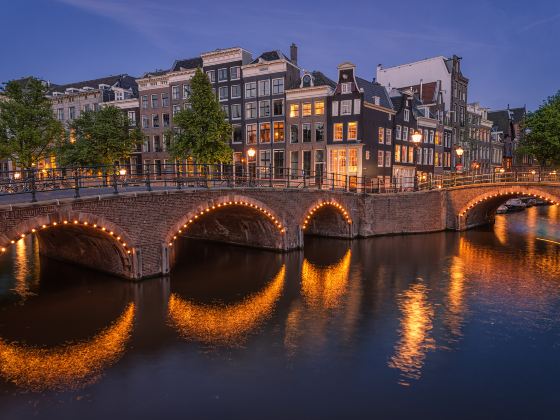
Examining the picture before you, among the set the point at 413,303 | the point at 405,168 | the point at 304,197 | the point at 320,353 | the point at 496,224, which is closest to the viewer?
the point at 320,353

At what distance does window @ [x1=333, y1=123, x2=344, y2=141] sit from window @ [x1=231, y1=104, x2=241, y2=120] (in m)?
12.3

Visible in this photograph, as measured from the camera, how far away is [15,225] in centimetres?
1458

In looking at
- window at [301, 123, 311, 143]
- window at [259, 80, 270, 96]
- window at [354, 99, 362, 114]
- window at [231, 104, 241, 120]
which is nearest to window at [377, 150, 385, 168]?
window at [354, 99, 362, 114]

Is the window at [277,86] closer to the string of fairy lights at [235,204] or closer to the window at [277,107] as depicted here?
the window at [277,107]

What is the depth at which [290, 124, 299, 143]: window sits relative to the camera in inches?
1797

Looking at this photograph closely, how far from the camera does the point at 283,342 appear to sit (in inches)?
520

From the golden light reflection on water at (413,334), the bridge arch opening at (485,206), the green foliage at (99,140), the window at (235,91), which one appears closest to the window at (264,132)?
the window at (235,91)

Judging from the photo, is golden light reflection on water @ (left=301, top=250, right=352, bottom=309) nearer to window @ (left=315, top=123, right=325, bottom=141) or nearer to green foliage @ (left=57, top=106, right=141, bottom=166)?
window @ (left=315, top=123, right=325, bottom=141)

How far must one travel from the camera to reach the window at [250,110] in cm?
4744

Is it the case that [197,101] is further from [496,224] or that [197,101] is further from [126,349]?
[496,224]

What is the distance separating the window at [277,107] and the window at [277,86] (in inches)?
35.0

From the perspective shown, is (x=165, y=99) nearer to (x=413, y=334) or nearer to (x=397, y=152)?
(x=397, y=152)

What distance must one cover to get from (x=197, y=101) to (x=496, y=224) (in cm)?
3249

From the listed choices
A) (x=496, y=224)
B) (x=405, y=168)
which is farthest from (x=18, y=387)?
(x=405, y=168)
